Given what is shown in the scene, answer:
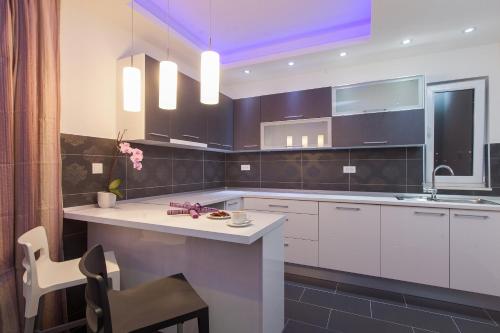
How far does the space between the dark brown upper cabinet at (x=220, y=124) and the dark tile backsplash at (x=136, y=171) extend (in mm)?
329

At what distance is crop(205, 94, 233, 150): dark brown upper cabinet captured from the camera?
9.62 ft

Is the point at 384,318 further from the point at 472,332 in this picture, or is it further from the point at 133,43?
the point at 133,43

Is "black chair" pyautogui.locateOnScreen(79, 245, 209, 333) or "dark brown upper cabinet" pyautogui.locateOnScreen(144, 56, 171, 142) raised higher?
"dark brown upper cabinet" pyautogui.locateOnScreen(144, 56, 171, 142)

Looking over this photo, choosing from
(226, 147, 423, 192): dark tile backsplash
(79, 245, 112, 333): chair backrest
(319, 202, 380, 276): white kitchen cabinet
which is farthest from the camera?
(226, 147, 423, 192): dark tile backsplash

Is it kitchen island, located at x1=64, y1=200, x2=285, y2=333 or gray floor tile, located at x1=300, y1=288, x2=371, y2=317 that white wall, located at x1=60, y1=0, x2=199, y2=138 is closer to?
kitchen island, located at x1=64, y1=200, x2=285, y2=333

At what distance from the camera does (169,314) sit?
0.96m

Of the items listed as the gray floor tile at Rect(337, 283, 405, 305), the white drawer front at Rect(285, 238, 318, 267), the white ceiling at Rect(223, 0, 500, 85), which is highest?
the white ceiling at Rect(223, 0, 500, 85)

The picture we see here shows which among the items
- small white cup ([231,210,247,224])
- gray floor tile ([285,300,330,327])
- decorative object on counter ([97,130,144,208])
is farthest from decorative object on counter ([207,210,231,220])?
gray floor tile ([285,300,330,327])

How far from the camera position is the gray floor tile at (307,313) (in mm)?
1895

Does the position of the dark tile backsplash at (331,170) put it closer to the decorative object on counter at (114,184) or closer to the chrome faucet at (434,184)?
the chrome faucet at (434,184)

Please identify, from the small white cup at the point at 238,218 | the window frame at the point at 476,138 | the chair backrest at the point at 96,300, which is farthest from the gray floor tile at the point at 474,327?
the chair backrest at the point at 96,300

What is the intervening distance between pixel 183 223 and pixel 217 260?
29 cm

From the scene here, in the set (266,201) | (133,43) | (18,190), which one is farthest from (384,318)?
(133,43)

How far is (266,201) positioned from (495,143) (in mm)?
2370
